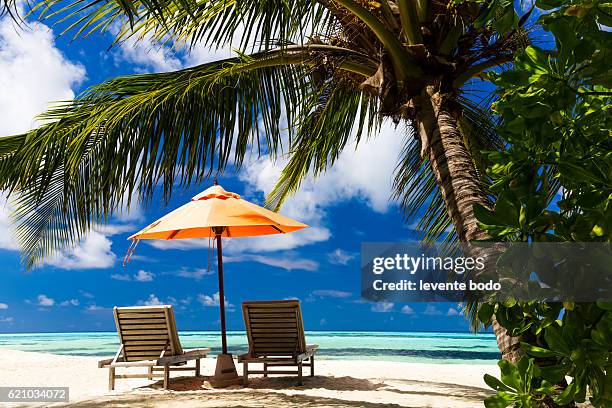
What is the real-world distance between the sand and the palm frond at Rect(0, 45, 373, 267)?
1.64 metres

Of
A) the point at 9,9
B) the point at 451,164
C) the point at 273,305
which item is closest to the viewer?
the point at 9,9

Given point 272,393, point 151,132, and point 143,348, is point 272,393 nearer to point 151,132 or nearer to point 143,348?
point 143,348

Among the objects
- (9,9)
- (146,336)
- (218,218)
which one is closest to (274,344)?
(146,336)

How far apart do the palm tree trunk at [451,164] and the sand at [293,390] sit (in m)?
1.92

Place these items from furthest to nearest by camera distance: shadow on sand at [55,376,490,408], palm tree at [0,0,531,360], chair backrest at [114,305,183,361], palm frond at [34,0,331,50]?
chair backrest at [114,305,183,361] → shadow on sand at [55,376,490,408] → palm tree at [0,0,531,360] → palm frond at [34,0,331,50]

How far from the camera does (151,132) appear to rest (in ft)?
17.0

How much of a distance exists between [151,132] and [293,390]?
8.69 ft

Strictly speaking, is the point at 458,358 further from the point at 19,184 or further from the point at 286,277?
the point at 286,277

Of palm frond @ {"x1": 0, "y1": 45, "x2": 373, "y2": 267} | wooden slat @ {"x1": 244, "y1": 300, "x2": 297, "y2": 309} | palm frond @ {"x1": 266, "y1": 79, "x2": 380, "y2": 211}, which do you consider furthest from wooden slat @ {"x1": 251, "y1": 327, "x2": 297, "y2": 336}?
palm frond @ {"x1": 266, "y1": 79, "x2": 380, "y2": 211}

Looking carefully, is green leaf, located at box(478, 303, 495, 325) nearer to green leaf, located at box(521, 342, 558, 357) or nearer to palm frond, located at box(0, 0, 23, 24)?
green leaf, located at box(521, 342, 558, 357)

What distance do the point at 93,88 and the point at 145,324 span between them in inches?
92.6

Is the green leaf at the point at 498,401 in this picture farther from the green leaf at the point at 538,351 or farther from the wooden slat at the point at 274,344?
the wooden slat at the point at 274,344

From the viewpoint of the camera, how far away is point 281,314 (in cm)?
612

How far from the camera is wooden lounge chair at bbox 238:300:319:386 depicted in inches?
239
